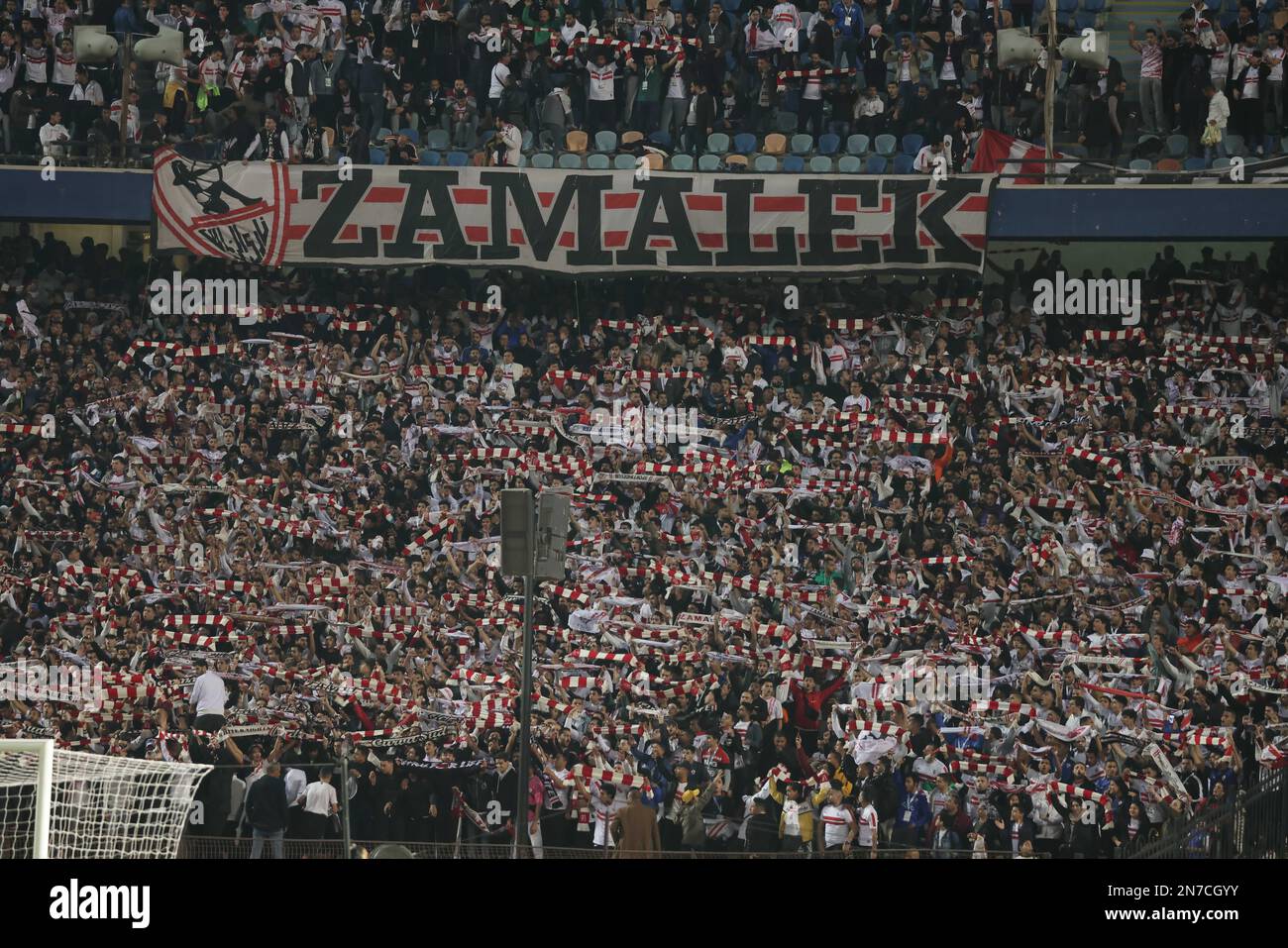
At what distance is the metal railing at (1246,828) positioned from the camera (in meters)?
9.91

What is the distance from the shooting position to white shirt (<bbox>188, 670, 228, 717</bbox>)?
17750 mm

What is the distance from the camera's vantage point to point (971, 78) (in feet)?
78.7

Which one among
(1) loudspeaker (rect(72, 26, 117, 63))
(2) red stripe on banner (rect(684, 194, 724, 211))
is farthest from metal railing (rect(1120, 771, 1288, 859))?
(1) loudspeaker (rect(72, 26, 117, 63))

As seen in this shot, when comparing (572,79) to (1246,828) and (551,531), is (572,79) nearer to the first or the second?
(551,531)

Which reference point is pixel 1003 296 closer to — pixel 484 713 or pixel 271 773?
pixel 484 713

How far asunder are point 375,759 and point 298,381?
6548 mm

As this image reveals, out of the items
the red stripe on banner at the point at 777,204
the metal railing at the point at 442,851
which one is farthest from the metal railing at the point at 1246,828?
the red stripe on banner at the point at 777,204

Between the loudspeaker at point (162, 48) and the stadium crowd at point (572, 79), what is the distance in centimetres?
96

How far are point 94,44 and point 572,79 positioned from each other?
5999 mm

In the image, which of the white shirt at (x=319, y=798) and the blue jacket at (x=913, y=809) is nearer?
the white shirt at (x=319, y=798)

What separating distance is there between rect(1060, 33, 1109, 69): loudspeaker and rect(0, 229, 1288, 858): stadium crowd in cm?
268

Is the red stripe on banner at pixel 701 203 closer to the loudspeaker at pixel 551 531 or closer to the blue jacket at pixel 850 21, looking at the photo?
the blue jacket at pixel 850 21

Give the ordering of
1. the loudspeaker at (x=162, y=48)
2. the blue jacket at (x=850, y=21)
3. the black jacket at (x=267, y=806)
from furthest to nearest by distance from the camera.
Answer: the blue jacket at (x=850, y=21), the loudspeaker at (x=162, y=48), the black jacket at (x=267, y=806)
